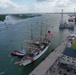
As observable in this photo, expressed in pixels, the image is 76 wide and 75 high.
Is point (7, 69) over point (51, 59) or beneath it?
beneath

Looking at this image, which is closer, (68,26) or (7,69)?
(7,69)

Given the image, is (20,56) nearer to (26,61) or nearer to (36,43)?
(26,61)

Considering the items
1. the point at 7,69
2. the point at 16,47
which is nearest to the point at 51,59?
the point at 7,69

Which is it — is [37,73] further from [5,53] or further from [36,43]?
→ [36,43]

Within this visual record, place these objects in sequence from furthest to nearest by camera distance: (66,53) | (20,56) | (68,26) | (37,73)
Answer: (68,26)
(20,56)
(66,53)
(37,73)

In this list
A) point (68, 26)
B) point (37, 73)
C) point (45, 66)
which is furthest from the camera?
point (68, 26)

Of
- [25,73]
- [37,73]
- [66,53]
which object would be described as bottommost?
[25,73]

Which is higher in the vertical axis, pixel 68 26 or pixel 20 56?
pixel 68 26

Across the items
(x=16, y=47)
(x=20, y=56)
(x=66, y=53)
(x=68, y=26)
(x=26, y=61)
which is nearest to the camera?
(x=66, y=53)

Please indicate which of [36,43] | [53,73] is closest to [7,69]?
[53,73]
